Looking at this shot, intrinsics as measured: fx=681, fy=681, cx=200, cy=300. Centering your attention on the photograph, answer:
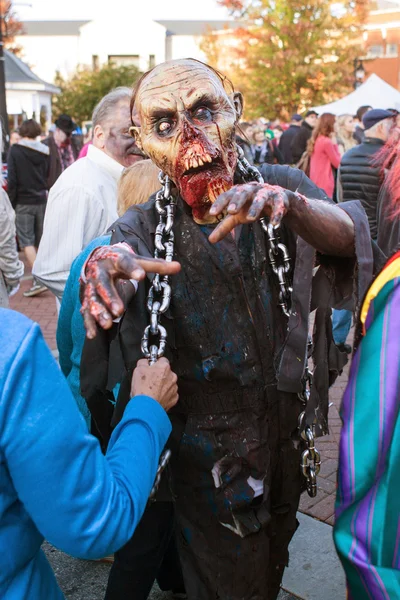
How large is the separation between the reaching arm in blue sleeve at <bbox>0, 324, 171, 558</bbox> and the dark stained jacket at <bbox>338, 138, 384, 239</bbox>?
423 cm

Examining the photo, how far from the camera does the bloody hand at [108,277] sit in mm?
Result: 1305

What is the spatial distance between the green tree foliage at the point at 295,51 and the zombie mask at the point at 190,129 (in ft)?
95.9

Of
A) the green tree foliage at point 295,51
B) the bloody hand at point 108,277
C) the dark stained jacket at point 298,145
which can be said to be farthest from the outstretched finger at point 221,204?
the green tree foliage at point 295,51

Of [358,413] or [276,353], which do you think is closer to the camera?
[358,413]

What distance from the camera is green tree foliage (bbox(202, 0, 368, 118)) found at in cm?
2920

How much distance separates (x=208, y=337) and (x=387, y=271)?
2.28ft

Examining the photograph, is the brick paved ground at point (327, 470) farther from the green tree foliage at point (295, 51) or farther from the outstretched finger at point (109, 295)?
the green tree foliage at point (295, 51)

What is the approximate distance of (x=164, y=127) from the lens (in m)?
1.82

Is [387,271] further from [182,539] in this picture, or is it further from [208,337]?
[182,539]

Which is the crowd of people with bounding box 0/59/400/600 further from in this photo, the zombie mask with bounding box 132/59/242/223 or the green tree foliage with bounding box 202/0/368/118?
the green tree foliage with bounding box 202/0/368/118

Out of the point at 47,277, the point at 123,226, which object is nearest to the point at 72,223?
the point at 47,277

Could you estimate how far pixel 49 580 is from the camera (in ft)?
4.80

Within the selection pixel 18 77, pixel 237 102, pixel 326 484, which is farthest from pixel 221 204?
pixel 18 77

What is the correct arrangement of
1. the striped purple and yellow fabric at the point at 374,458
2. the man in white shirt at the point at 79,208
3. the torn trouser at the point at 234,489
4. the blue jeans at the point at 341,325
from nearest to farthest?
the striped purple and yellow fabric at the point at 374,458
the torn trouser at the point at 234,489
the man in white shirt at the point at 79,208
the blue jeans at the point at 341,325
